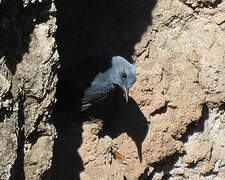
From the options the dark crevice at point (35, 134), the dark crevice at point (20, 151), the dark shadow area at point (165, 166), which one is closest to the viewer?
the dark crevice at point (20, 151)

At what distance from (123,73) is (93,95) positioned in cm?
34

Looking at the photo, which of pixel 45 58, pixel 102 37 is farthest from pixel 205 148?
pixel 45 58

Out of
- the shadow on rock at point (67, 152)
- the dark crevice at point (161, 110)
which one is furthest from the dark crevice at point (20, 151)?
the dark crevice at point (161, 110)

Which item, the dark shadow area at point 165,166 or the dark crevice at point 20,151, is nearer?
the dark crevice at point 20,151

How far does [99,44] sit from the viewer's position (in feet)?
18.1

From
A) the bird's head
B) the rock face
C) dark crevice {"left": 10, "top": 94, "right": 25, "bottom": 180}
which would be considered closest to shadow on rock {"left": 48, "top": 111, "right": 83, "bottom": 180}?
the rock face

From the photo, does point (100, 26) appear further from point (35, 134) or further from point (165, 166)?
point (35, 134)

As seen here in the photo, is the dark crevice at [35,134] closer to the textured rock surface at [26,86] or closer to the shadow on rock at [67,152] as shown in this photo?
the textured rock surface at [26,86]

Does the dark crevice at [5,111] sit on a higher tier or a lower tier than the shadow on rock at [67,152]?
higher

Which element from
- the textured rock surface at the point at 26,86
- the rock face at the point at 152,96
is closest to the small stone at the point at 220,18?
the rock face at the point at 152,96

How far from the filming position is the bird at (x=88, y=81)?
5211 mm

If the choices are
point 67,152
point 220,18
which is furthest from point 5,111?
point 220,18

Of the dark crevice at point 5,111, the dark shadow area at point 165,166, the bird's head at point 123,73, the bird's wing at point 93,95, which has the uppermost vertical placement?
the dark crevice at point 5,111

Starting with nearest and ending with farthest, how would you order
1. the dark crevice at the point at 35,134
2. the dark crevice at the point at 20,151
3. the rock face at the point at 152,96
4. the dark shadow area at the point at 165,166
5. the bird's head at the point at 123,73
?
the dark crevice at the point at 20,151, the dark crevice at the point at 35,134, the rock face at the point at 152,96, the bird's head at the point at 123,73, the dark shadow area at the point at 165,166
